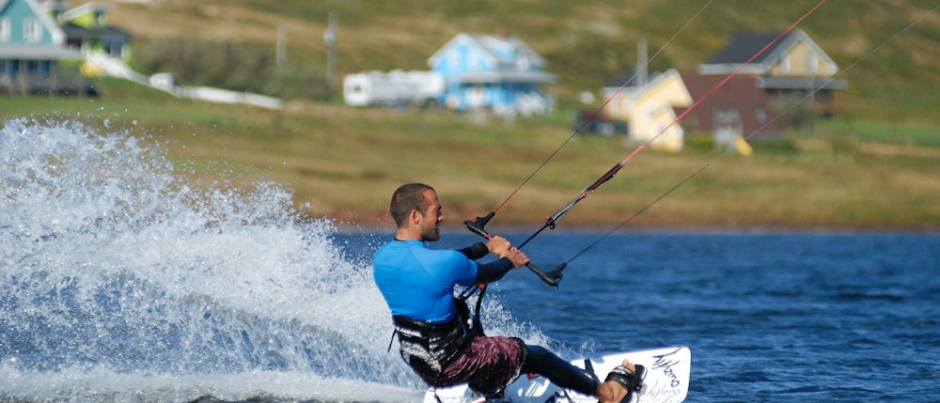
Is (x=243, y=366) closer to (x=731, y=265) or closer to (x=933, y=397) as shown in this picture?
(x=933, y=397)

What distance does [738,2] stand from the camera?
513ft

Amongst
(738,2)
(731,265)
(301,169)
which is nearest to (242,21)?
(738,2)

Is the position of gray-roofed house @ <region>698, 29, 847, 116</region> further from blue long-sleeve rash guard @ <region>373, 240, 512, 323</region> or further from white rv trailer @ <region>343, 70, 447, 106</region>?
blue long-sleeve rash guard @ <region>373, 240, 512, 323</region>

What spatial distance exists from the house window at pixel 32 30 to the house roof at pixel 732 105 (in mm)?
39214

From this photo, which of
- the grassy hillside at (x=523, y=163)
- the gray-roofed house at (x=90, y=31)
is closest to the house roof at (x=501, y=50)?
the grassy hillside at (x=523, y=163)

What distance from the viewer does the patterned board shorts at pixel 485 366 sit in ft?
30.4

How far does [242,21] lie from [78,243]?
11012 cm

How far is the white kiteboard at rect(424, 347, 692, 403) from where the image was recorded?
399 inches

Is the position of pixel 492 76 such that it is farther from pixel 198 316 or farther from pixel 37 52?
pixel 198 316

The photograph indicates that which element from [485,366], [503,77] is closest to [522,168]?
[485,366]

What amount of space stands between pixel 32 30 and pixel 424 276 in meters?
70.9

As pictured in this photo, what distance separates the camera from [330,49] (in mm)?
90250

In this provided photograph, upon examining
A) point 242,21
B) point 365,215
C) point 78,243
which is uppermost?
point 242,21

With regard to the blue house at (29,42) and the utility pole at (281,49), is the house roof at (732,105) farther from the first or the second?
the blue house at (29,42)
